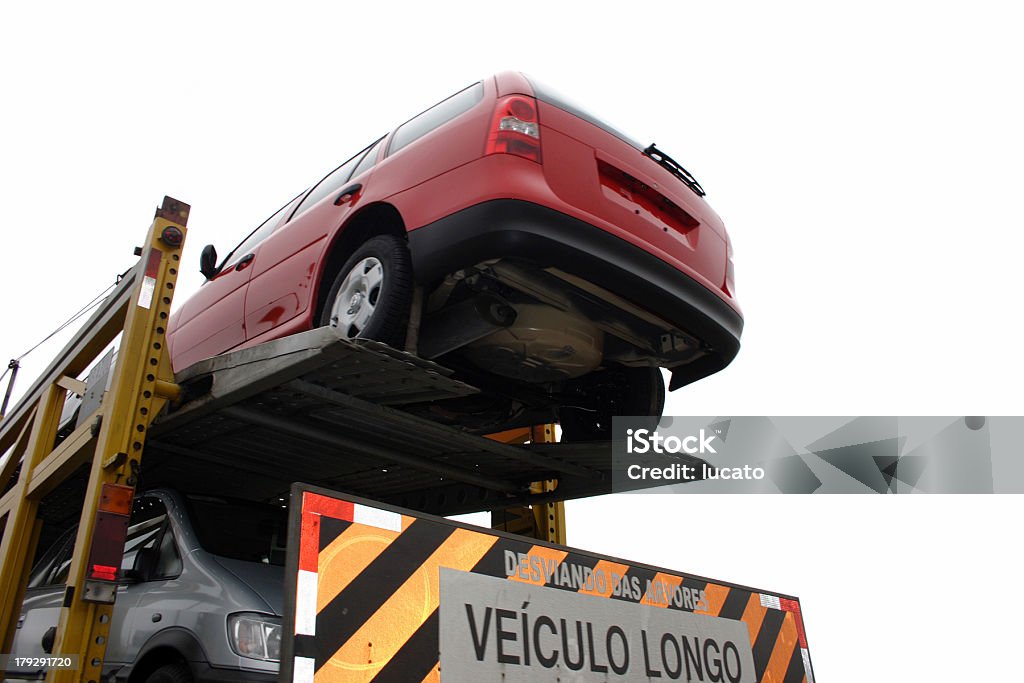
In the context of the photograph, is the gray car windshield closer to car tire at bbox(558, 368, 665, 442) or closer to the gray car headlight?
the gray car headlight

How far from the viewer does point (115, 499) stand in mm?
3188

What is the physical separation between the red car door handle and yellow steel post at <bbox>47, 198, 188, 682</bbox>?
73cm

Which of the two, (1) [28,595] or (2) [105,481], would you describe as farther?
(1) [28,595]

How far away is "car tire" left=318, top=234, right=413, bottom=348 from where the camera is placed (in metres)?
3.41

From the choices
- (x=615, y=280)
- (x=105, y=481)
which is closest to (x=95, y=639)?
(x=105, y=481)

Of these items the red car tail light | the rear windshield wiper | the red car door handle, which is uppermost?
the rear windshield wiper

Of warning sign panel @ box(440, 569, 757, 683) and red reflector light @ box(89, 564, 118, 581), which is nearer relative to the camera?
warning sign panel @ box(440, 569, 757, 683)

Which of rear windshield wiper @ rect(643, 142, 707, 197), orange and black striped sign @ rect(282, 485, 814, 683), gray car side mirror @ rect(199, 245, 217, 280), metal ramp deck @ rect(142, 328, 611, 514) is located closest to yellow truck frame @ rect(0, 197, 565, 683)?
metal ramp deck @ rect(142, 328, 611, 514)

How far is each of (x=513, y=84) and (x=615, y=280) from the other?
1.00m

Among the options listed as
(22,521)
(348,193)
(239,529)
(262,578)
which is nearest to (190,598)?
(262,578)

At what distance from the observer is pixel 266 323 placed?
170 inches

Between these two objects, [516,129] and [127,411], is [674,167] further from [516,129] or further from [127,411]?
[127,411]

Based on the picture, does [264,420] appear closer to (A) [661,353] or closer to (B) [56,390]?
(B) [56,390]

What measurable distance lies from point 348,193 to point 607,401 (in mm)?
1790
